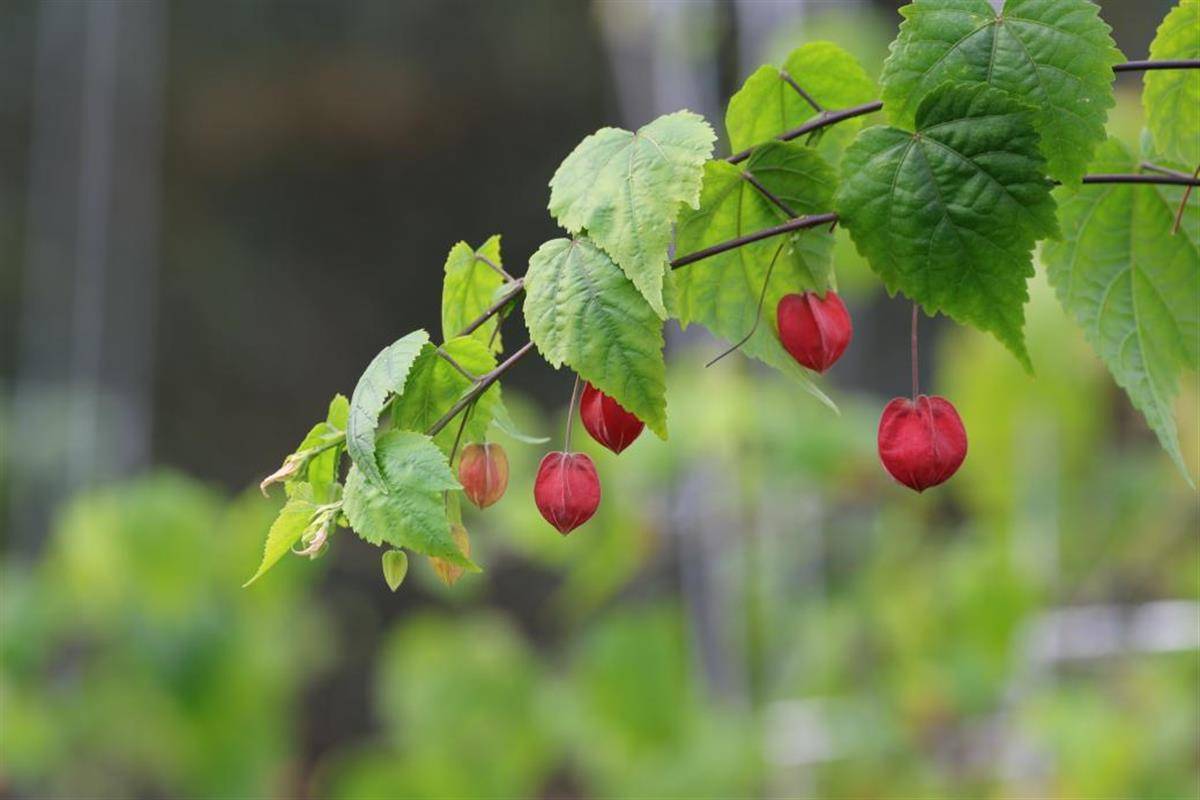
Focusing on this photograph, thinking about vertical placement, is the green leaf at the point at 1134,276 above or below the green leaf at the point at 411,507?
above

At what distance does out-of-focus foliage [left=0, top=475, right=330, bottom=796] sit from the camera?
222 centimetres

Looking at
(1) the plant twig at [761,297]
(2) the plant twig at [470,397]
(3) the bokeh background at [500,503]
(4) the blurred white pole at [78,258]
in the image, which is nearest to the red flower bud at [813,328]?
(1) the plant twig at [761,297]

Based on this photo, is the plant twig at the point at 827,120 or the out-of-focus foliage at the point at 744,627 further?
the out-of-focus foliage at the point at 744,627

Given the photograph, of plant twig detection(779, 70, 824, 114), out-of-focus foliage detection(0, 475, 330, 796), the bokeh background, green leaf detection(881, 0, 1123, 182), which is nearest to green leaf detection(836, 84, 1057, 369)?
green leaf detection(881, 0, 1123, 182)

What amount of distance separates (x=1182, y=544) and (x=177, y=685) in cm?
161

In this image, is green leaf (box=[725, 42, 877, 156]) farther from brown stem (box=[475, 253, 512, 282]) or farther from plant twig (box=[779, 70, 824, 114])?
brown stem (box=[475, 253, 512, 282])

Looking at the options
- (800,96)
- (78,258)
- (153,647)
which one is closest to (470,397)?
(800,96)

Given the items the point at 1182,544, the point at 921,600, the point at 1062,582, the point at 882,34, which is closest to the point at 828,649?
the point at 921,600

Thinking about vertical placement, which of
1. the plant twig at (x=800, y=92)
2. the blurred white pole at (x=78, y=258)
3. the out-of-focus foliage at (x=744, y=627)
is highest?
the blurred white pole at (x=78, y=258)

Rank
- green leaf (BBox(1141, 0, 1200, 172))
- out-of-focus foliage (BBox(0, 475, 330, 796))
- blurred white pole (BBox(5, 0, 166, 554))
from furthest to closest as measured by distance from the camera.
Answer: blurred white pole (BBox(5, 0, 166, 554))
out-of-focus foliage (BBox(0, 475, 330, 796))
green leaf (BBox(1141, 0, 1200, 172))

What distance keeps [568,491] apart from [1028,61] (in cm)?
23

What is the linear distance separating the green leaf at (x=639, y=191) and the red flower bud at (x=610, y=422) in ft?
0.26

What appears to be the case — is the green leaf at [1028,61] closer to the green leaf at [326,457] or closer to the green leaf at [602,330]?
the green leaf at [602,330]

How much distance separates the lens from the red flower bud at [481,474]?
0.59m
